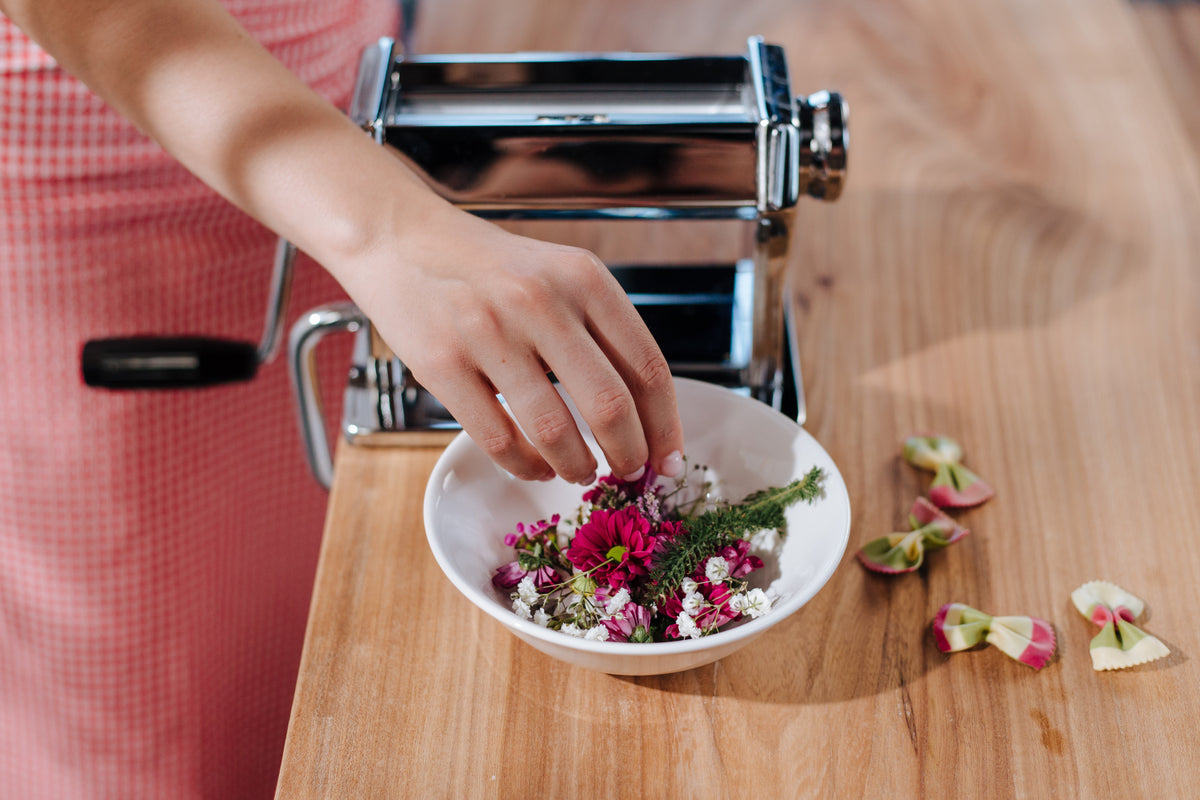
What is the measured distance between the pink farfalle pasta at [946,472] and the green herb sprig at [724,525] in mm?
145

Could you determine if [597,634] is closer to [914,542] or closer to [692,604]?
[692,604]

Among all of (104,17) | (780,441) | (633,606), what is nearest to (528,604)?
(633,606)

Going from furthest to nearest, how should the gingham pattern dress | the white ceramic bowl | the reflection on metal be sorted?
the gingham pattern dress < the reflection on metal < the white ceramic bowl

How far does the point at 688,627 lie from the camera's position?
513 mm

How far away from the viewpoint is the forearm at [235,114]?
56 cm

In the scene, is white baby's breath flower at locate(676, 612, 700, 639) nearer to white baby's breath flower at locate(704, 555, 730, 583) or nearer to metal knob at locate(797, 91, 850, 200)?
white baby's breath flower at locate(704, 555, 730, 583)

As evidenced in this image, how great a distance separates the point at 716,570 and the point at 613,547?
59 mm

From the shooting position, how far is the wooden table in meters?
0.53

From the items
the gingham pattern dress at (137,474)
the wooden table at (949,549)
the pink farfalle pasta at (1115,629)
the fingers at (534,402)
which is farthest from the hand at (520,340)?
the gingham pattern dress at (137,474)

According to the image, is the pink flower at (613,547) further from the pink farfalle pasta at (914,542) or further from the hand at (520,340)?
the pink farfalle pasta at (914,542)

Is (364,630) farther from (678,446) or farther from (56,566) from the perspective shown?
(56,566)

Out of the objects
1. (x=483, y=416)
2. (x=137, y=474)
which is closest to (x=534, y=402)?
(x=483, y=416)

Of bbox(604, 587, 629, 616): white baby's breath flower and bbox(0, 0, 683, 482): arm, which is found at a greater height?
bbox(0, 0, 683, 482): arm

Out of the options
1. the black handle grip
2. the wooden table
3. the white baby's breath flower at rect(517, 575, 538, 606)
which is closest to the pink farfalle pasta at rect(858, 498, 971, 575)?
the wooden table
